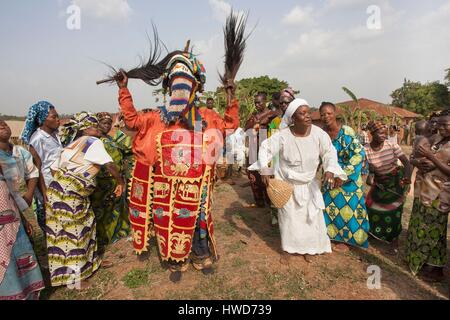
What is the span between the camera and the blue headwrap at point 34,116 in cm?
367

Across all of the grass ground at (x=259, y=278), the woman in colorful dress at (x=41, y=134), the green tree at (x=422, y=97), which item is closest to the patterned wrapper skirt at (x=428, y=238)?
the grass ground at (x=259, y=278)

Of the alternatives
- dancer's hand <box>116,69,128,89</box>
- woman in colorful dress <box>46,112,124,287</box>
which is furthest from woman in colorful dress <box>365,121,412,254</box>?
woman in colorful dress <box>46,112,124,287</box>

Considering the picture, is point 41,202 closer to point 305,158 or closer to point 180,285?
point 180,285

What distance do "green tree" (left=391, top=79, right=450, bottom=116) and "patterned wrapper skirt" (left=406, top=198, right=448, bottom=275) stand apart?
1287 inches

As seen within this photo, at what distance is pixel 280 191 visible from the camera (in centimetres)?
348

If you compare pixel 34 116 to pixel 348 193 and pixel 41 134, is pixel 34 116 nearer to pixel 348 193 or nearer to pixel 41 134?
pixel 41 134

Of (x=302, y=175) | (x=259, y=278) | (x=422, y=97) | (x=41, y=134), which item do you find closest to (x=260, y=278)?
(x=259, y=278)

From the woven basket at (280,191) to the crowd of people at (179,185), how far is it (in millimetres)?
141

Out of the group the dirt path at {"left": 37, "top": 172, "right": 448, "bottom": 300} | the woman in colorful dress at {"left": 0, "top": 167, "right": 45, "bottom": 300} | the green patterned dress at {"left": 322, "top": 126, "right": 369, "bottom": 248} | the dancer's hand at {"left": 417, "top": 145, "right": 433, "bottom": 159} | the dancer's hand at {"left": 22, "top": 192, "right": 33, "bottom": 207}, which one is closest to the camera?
the woman in colorful dress at {"left": 0, "top": 167, "right": 45, "bottom": 300}

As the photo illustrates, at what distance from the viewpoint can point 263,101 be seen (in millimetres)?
5785

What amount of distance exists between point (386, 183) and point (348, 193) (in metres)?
0.71

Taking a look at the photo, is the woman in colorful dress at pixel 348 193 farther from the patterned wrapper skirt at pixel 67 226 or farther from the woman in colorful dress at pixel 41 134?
the woman in colorful dress at pixel 41 134

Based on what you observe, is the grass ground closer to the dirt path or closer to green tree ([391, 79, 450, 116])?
the dirt path

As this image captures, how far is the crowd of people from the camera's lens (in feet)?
9.61
